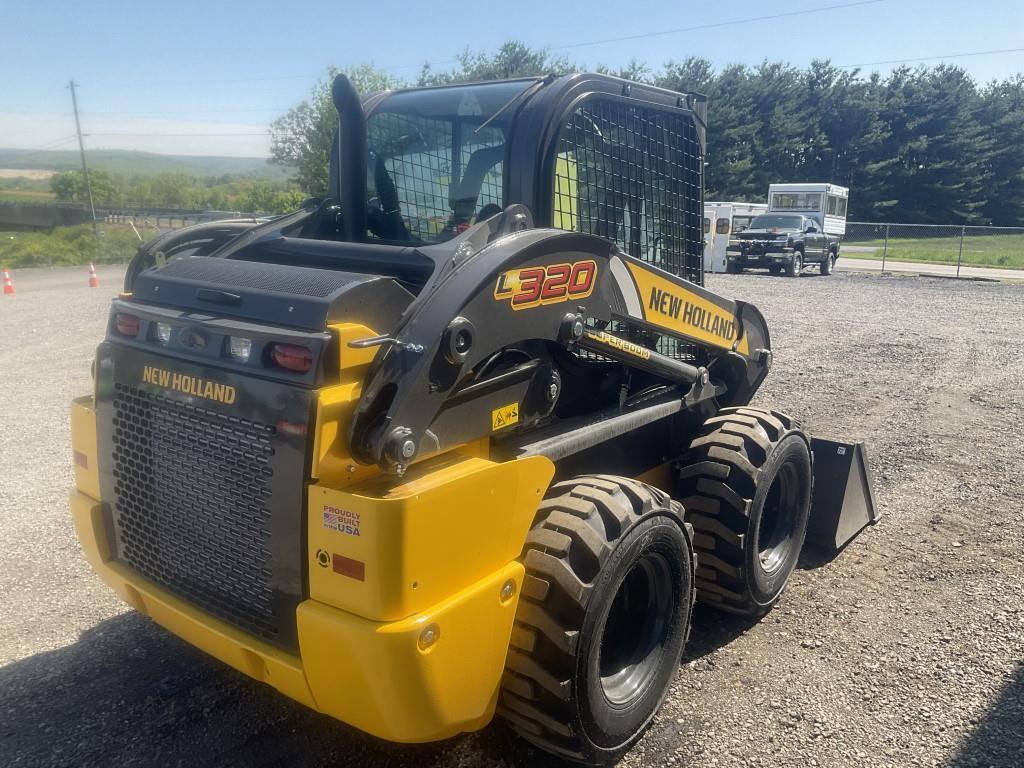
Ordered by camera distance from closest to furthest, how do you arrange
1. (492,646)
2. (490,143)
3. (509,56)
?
1. (492,646)
2. (490,143)
3. (509,56)

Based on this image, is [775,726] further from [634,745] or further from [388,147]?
[388,147]

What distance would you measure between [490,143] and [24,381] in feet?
26.8

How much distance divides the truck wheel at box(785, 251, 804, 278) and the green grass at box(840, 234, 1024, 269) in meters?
9.71

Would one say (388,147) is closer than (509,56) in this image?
Yes

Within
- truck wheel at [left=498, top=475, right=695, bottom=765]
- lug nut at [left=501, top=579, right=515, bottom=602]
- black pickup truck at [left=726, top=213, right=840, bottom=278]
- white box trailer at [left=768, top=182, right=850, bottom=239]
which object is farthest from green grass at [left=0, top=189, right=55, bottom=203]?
lug nut at [left=501, top=579, right=515, bottom=602]

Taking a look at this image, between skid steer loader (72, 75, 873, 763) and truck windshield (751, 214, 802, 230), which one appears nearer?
skid steer loader (72, 75, 873, 763)

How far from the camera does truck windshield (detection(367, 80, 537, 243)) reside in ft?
11.3

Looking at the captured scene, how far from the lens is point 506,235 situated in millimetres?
2863

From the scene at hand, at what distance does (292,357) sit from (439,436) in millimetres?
523

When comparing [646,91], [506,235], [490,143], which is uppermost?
[646,91]

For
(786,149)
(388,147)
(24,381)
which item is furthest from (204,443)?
(786,149)

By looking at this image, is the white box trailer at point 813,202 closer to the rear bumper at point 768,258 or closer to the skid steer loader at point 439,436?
the rear bumper at point 768,258

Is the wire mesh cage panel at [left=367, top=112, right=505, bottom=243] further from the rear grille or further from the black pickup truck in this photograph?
the black pickup truck

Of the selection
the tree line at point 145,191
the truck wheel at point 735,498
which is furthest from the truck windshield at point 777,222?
the tree line at point 145,191
